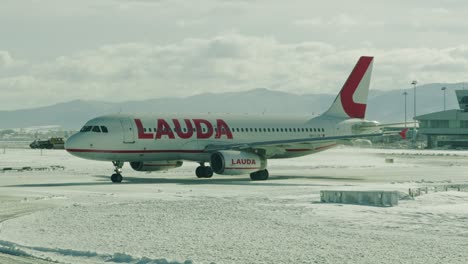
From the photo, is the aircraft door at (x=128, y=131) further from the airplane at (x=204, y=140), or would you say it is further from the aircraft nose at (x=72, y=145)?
the aircraft nose at (x=72, y=145)

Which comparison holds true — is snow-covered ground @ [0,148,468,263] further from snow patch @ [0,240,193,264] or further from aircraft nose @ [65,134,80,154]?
aircraft nose @ [65,134,80,154]

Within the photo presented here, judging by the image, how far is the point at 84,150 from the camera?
142ft

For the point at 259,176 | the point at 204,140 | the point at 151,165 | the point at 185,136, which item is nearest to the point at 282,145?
the point at 259,176

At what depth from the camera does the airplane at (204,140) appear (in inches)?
1742

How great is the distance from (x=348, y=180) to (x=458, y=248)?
2824cm

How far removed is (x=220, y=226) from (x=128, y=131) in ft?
72.8

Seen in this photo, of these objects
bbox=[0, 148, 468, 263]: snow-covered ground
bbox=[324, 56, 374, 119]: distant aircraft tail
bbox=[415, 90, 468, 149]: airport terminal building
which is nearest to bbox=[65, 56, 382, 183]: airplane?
bbox=[324, 56, 374, 119]: distant aircraft tail

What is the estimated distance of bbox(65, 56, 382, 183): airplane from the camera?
4425cm

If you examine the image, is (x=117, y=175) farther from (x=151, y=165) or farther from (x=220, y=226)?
(x=220, y=226)

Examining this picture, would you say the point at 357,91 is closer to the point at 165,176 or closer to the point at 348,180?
the point at 348,180

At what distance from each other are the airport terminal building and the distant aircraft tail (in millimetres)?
88740

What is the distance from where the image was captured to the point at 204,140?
47875 mm

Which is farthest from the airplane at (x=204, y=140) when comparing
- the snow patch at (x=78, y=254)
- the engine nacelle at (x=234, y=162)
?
the snow patch at (x=78, y=254)

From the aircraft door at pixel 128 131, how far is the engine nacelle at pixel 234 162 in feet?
16.3
